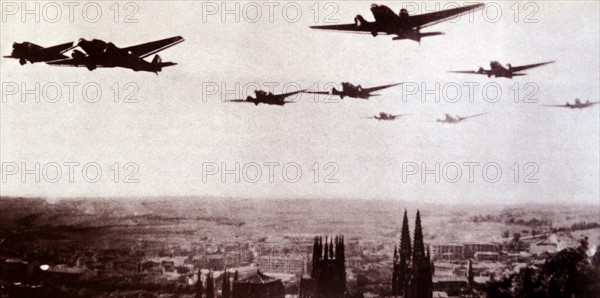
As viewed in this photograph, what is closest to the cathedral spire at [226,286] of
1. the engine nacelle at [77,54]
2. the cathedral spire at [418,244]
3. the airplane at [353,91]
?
the cathedral spire at [418,244]

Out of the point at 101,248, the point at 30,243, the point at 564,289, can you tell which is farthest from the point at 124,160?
the point at 564,289

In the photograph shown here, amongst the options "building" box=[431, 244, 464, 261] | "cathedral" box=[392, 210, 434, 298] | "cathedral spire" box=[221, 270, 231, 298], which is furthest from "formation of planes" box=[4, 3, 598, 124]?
"building" box=[431, 244, 464, 261]

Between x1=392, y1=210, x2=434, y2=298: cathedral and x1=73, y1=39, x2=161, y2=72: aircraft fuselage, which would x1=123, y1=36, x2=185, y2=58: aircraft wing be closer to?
x1=73, y1=39, x2=161, y2=72: aircraft fuselage

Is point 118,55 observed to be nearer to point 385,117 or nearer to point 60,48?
point 60,48

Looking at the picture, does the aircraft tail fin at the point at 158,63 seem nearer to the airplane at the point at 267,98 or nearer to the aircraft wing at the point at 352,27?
the airplane at the point at 267,98

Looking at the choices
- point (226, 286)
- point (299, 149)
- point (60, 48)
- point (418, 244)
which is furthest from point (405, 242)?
point (60, 48)

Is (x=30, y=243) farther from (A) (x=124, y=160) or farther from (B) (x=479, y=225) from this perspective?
(B) (x=479, y=225)
